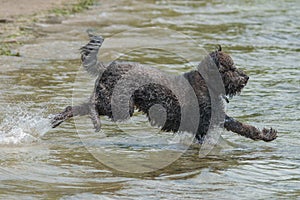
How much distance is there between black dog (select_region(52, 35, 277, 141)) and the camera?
7.27 metres

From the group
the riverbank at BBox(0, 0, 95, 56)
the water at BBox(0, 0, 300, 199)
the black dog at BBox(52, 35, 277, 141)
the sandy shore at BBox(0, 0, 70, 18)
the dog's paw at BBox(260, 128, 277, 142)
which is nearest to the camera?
the water at BBox(0, 0, 300, 199)

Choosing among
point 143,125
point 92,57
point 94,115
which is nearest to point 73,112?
point 94,115

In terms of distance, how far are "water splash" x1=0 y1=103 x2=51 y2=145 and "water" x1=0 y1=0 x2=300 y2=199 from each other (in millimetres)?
11

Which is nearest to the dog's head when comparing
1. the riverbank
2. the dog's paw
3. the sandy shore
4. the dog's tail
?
the dog's paw

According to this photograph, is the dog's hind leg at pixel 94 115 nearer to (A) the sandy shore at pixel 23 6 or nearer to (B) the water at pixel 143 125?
(B) the water at pixel 143 125

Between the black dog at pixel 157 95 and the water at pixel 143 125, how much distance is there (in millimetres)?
225

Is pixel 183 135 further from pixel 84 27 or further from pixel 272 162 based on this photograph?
pixel 84 27

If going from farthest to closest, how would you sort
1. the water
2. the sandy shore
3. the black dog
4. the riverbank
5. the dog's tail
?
the sandy shore → the riverbank → the dog's tail → the black dog → the water

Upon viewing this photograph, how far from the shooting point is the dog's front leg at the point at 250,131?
7.50 metres

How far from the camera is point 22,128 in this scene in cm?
773

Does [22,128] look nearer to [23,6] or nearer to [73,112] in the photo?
[73,112]

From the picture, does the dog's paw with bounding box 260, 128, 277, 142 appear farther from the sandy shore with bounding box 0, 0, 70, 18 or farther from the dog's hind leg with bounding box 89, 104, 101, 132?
the sandy shore with bounding box 0, 0, 70, 18

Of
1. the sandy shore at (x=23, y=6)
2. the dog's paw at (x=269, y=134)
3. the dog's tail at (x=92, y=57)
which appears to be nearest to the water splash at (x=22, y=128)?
the dog's tail at (x=92, y=57)

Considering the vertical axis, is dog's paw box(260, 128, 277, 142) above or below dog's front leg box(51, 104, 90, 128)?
below
